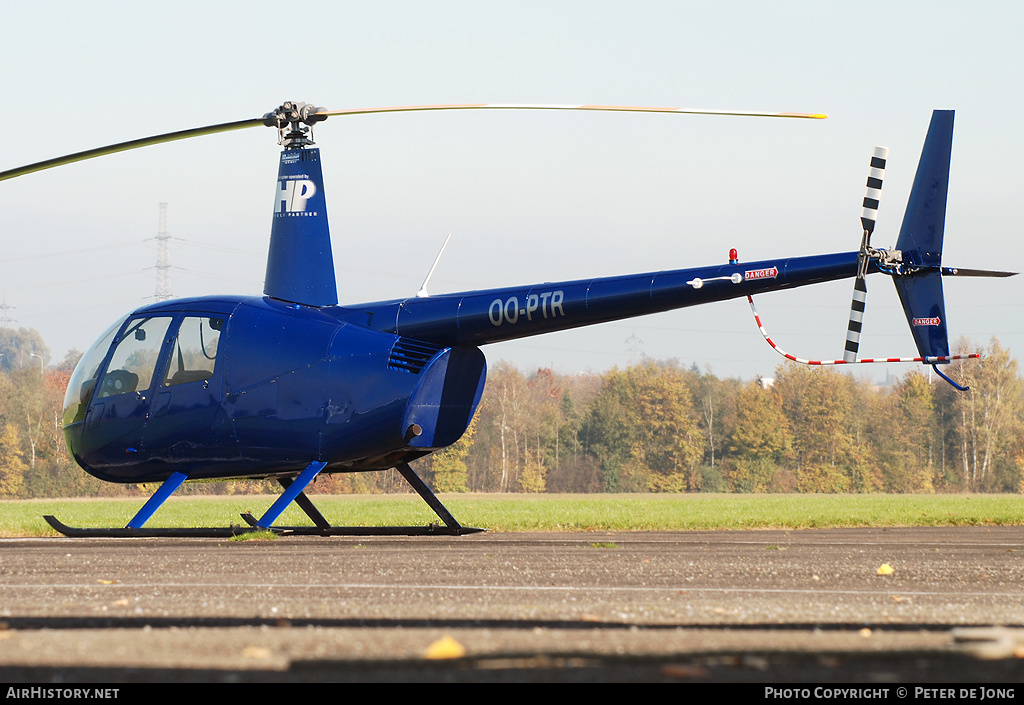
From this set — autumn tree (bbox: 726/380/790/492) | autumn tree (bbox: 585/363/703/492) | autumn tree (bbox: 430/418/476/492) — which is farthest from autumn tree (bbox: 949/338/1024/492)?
autumn tree (bbox: 430/418/476/492)

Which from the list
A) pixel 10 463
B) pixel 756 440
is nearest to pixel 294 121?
pixel 10 463

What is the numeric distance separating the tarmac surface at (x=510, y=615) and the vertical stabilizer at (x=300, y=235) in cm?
444

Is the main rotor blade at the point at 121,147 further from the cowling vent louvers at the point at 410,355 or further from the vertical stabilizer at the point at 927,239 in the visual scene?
the vertical stabilizer at the point at 927,239

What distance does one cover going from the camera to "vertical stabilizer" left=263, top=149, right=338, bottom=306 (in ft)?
47.0

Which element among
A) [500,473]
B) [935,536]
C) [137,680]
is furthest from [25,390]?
[137,680]

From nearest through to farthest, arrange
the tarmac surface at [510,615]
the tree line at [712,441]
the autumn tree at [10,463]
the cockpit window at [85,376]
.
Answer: the tarmac surface at [510,615] < the cockpit window at [85,376] < the autumn tree at [10,463] < the tree line at [712,441]

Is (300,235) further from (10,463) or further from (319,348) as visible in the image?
(10,463)

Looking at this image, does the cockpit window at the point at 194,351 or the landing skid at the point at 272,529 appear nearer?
the landing skid at the point at 272,529

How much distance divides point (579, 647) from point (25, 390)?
82.5 metres

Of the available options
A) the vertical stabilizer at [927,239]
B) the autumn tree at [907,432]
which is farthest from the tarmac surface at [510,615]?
the autumn tree at [907,432]

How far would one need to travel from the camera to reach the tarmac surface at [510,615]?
4.32m

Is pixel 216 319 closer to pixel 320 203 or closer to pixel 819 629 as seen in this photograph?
pixel 320 203

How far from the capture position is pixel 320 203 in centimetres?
1452

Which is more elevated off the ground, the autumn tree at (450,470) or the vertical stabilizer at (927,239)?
the vertical stabilizer at (927,239)
